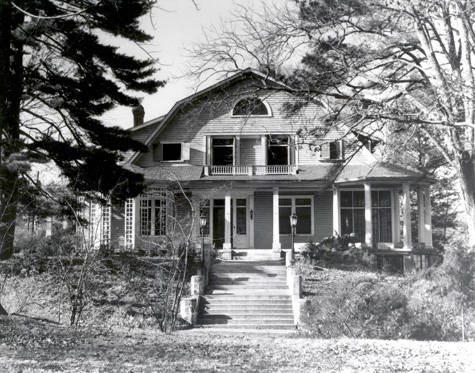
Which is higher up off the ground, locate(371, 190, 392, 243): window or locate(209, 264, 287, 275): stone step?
locate(371, 190, 392, 243): window

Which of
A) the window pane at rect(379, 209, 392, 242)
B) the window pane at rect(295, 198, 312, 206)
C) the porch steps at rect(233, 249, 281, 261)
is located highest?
the window pane at rect(295, 198, 312, 206)

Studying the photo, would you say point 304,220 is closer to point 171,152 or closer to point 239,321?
point 171,152

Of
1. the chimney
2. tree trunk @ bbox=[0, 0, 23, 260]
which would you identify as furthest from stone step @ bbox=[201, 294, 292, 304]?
the chimney

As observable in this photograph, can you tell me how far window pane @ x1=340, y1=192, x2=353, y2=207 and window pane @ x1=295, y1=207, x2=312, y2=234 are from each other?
5.20 feet

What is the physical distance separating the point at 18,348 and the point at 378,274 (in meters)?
14.3

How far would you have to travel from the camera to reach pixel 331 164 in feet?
81.3

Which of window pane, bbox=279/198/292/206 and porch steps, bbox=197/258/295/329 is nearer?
porch steps, bbox=197/258/295/329

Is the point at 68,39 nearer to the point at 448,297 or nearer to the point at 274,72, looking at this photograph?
the point at 274,72

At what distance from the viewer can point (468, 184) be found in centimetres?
1372

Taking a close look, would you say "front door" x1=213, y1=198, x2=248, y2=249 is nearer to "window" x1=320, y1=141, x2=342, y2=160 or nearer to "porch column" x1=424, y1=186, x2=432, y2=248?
"window" x1=320, y1=141, x2=342, y2=160

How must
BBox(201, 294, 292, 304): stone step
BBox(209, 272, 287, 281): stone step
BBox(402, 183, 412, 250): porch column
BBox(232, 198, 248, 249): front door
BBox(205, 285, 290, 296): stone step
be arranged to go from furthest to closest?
BBox(232, 198, 248, 249): front door
BBox(402, 183, 412, 250): porch column
BBox(209, 272, 287, 281): stone step
BBox(205, 285, 290, 296): stone step
BBox(201, 294, 292, 304): stone step

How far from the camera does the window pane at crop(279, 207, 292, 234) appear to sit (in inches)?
981

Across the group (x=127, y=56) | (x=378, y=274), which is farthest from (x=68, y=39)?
(x=378, y=274)

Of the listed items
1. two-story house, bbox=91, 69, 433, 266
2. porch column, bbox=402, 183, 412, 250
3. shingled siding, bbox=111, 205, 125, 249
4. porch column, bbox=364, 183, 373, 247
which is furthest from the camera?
shingled siding, bbox=111, 205, 125, 249
